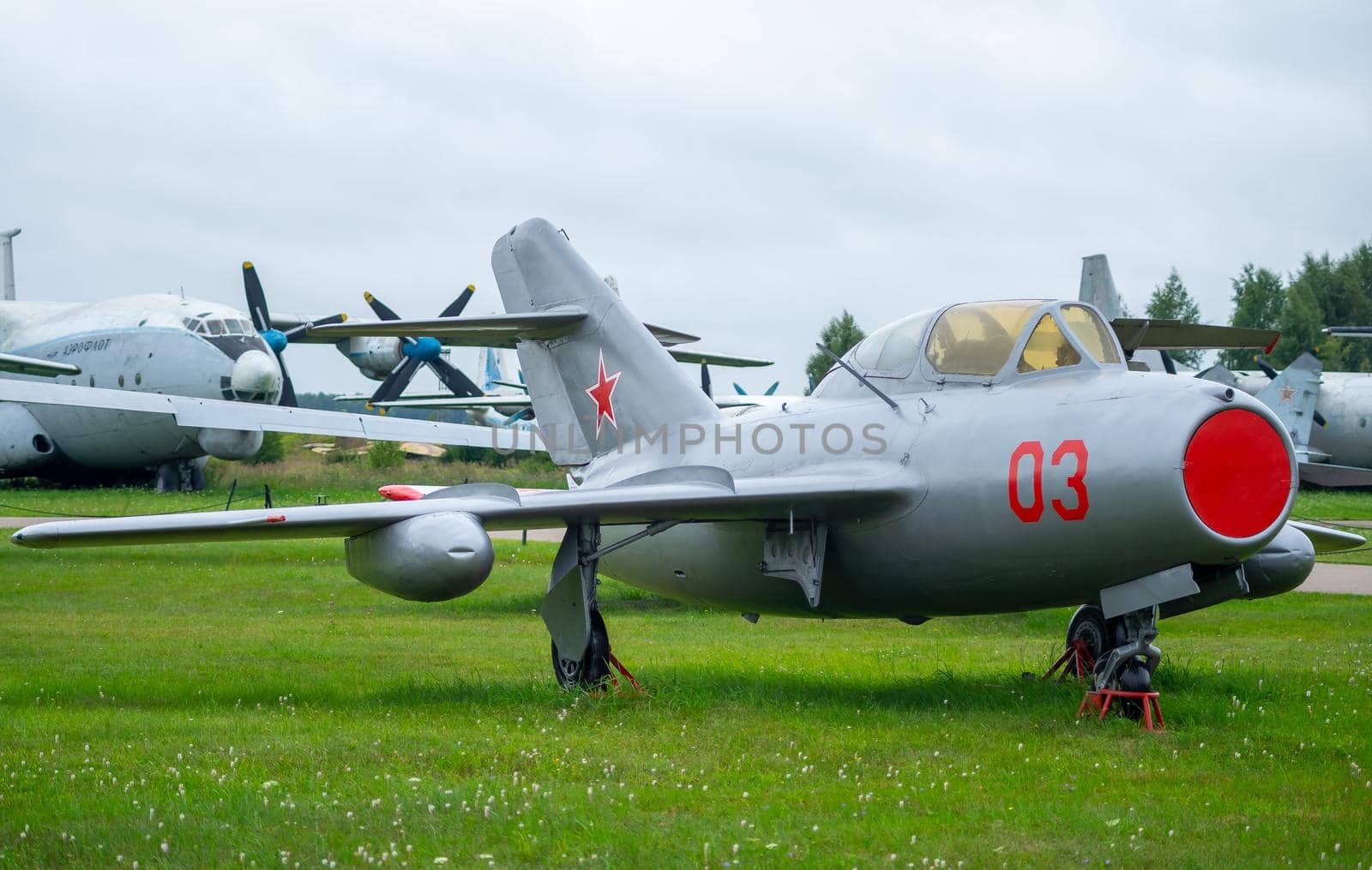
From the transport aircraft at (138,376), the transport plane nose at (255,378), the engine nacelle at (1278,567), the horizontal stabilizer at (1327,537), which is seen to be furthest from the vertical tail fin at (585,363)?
the transport plane nose at (255,378)

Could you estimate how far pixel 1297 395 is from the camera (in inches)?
1487

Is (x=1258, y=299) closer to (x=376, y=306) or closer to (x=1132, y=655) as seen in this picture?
(x=376, y=306)

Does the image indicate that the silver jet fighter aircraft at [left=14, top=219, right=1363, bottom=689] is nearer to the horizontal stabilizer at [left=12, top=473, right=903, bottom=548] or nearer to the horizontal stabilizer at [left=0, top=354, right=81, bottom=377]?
the horizontal stabilizer at [left=12, top=473, right=903, bottom=548]

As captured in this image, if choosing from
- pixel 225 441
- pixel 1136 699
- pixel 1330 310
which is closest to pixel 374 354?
pixel 225 441

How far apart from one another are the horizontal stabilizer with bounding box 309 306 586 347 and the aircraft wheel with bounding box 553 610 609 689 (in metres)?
2.75

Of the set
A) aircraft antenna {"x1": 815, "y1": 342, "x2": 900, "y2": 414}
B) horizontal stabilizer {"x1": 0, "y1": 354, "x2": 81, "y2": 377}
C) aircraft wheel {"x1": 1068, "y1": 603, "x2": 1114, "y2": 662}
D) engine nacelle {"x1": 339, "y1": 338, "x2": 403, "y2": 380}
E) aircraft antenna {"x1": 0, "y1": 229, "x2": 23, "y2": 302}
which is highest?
aircraft antenna {"x1": 0, "y1": 229, "x2": 23, "y2": 302}

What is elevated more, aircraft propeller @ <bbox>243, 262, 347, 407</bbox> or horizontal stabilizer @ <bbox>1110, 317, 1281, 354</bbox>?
aircraft propeller @ <bbox>243, 262, 347, 407</bbox>

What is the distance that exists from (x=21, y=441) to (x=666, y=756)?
36.8 metres

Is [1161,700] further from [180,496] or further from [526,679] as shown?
[180,496]

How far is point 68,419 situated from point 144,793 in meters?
35.0

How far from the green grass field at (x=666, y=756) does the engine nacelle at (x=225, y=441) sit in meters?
23.3

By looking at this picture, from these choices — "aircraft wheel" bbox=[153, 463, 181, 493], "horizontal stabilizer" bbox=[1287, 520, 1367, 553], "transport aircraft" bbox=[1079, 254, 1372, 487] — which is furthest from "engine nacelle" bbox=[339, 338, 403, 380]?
"horizontal stabilizer" bbox=[1287, 520, 1367, 553]

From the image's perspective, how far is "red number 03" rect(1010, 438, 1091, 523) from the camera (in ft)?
26.8

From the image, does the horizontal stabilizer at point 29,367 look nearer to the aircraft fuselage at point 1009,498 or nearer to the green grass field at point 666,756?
the green grass field at point 666,756
